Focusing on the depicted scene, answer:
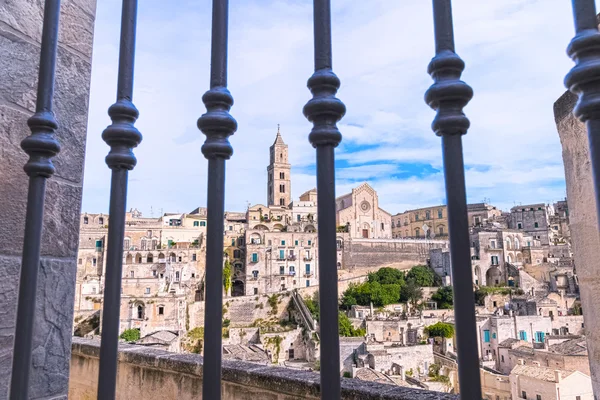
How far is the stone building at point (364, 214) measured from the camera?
53750mm

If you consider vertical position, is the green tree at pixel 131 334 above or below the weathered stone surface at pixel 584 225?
below

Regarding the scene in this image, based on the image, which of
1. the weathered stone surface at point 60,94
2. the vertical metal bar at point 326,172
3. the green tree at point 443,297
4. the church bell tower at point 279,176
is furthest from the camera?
the church bell tower at point 279,176

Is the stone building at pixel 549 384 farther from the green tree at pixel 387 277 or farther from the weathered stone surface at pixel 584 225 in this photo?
the weathered stone surface at pixel 584 225

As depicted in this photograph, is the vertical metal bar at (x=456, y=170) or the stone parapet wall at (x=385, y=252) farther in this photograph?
the stone parapet wall at (x=385, y=252)

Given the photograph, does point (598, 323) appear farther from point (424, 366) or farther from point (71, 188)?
point (424, 366)

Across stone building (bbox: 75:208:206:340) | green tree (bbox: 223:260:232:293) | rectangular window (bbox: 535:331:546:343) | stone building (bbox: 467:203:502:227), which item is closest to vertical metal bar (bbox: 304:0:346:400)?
stone building (bbox: 75:208:206:340)

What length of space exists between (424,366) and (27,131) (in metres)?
27.5

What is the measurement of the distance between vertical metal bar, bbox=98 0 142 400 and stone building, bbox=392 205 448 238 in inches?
2241

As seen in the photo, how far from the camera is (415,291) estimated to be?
134 feet

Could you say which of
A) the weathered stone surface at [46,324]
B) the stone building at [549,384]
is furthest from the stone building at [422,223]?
the weathered stone surface at [46,324]

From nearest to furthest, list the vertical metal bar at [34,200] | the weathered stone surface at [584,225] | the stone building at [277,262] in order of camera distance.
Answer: the vertical metal bar at [34,200] → the weathered stone surface at [584,225] → the stone building at [277,262]

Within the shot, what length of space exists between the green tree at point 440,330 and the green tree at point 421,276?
423 inches

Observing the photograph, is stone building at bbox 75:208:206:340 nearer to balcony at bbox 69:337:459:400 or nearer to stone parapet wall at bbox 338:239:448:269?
stone parapet wall at bbox 338:239:448:269

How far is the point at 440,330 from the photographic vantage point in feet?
104
